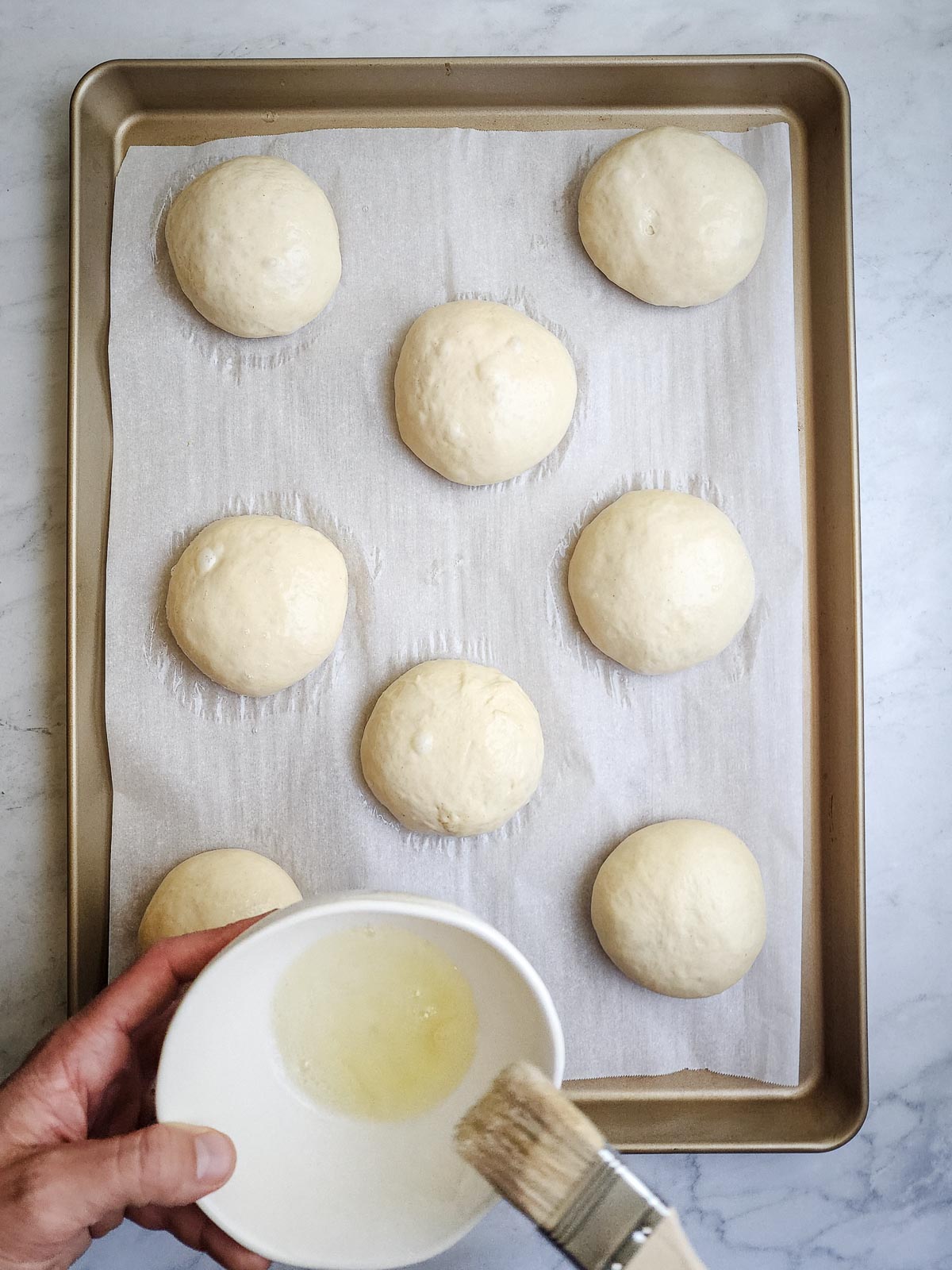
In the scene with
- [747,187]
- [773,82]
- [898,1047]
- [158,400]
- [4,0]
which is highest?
[4,0]

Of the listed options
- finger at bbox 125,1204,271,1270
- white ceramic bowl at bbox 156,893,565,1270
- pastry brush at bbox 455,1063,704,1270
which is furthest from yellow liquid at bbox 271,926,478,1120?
finger at bbox 125,1204,271,1270

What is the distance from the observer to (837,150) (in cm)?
101

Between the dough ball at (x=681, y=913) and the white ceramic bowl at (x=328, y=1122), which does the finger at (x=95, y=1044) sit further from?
the dough ball at (x=681, y=913)

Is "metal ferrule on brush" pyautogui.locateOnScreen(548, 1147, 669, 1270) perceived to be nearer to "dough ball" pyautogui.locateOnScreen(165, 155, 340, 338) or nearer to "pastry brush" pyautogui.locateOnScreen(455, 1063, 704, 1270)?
"pastry brush" pyautogui.locateOnScreen(455, 1063, 704, 1270)

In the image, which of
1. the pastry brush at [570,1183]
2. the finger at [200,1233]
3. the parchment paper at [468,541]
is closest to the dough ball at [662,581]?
the parchment paper at [468,541]

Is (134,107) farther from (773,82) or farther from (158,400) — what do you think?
(773,82)

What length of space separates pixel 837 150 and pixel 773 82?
0.34 ft

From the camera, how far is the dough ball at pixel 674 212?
0.99 meters

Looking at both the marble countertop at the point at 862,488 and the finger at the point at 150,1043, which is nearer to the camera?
the finger at the point at 150,1043

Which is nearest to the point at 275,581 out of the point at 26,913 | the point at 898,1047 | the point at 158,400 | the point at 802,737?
the point at 158,400

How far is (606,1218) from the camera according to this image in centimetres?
51

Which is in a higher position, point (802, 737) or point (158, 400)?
point (158, 400)

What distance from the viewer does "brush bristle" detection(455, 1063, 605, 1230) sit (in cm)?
53

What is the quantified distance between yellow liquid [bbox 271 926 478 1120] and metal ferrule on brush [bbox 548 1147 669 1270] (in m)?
0.17
